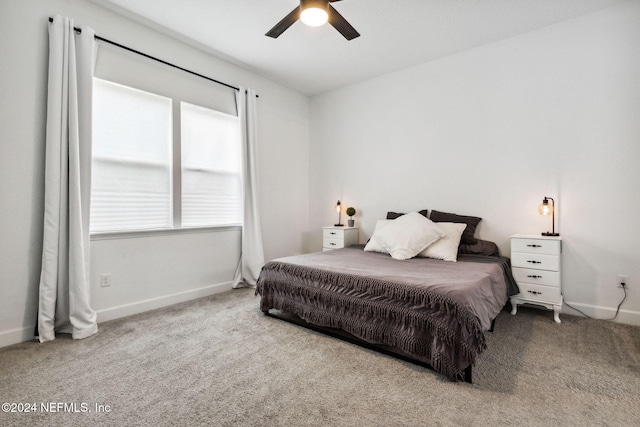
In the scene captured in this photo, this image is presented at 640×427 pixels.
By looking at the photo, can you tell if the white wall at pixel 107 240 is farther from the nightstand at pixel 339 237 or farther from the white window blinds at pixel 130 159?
the nightstand at pixel 339 237

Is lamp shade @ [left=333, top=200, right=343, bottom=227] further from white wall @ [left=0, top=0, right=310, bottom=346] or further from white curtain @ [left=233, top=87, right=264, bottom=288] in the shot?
white curtain @ [left=233, top=87, right=264, bottom=288]

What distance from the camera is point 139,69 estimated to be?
9.90ft

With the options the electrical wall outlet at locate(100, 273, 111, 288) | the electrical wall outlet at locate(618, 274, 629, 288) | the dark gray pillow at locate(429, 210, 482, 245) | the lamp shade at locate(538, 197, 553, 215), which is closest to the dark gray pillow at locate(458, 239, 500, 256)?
the dark gray pillow at locate(429, 210, 482, 245)

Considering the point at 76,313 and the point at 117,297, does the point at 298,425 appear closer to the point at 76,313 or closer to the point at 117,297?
the point at 76,313

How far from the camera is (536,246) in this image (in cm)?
280

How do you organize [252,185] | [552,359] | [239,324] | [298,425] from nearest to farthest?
[298,425] → [552,359] → [239,324] → [252,185]

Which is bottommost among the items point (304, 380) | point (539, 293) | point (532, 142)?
point (304, 380)

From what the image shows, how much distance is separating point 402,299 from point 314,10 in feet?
6.75

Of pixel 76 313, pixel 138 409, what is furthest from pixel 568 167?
pixel 76 313

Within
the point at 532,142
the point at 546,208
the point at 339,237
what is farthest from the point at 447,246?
the point at 339,237

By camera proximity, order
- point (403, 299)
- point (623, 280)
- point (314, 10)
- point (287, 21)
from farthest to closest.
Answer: point (623, 280) < point (287, 21) < point (314, 10) < point (403, 299)

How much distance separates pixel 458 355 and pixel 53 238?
2.97m

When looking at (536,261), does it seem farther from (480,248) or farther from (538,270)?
(480,248)

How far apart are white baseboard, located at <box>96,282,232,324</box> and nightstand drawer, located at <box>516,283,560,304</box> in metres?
3.15
